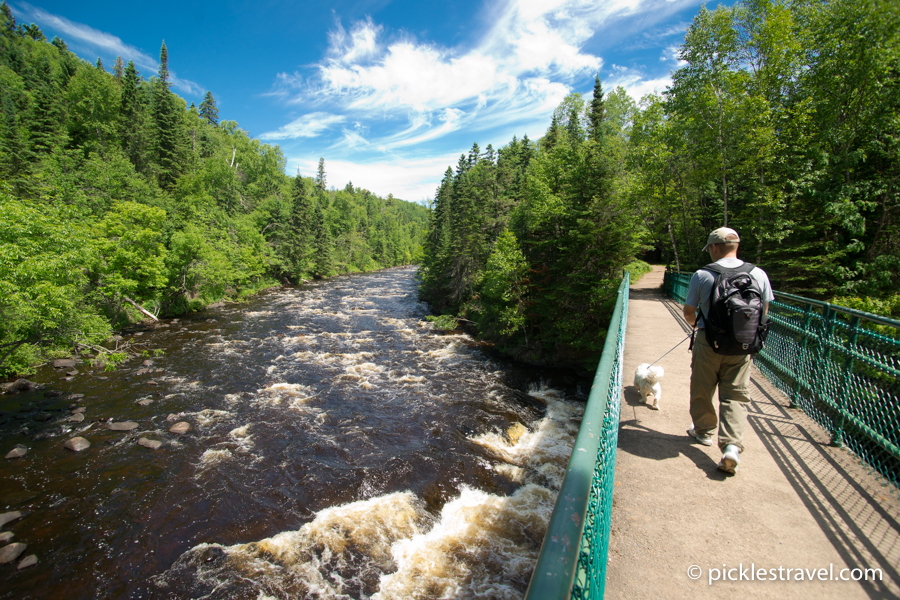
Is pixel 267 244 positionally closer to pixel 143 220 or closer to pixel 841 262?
pixel 143 220

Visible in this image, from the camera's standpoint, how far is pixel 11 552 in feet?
23.9

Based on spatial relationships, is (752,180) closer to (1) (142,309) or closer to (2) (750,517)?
(2) (750,517)

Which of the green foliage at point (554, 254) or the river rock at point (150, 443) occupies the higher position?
the green foliage at point (554, 254)

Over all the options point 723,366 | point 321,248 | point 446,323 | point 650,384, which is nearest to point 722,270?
point 723,366

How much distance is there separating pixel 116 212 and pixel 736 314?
34.3m

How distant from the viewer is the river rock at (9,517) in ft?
26.3

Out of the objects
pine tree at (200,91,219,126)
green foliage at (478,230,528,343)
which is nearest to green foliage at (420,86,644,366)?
green foliage at (478,230,528,343)

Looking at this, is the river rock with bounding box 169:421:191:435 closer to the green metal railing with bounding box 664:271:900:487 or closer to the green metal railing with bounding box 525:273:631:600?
the green metal railing with bounding box 525:273:631:600

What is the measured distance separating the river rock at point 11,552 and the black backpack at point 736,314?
12877mm

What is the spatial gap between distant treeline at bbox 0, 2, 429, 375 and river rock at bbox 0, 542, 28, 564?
8.15m

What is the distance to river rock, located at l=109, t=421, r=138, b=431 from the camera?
38.7 ft

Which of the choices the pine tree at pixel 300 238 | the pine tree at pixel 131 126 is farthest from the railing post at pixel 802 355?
the pine tree at pixel 131 126

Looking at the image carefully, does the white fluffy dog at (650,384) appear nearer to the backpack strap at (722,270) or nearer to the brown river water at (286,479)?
the backpack strap at (722,270)

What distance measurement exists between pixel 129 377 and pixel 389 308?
68.9ft
